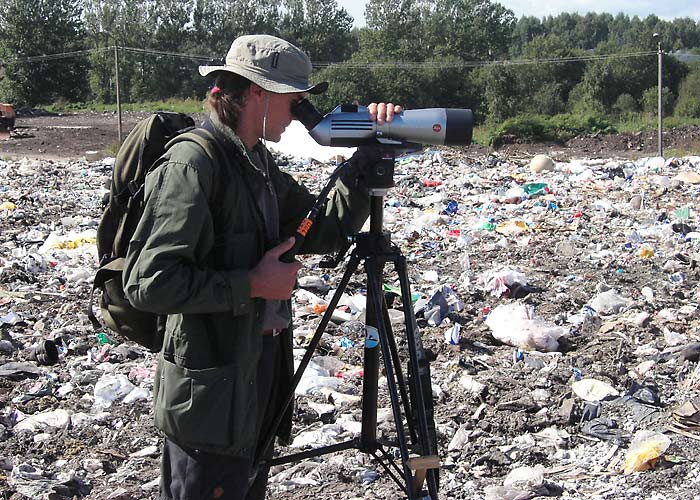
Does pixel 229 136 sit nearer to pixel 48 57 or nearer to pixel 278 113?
pixel 278 113

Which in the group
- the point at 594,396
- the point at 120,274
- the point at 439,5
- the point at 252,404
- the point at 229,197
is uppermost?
the point at 439,5

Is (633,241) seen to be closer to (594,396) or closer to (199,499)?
(594,396)

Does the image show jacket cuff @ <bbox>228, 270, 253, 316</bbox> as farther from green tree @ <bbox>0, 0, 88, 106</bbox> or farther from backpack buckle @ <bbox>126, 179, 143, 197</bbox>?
green tree @ <bbox>0, 0, 88, 106</bbox>

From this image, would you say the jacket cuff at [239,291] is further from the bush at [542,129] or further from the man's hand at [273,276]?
the bush at [542,129]

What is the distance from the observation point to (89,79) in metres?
47.9

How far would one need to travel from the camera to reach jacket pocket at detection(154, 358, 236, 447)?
187cm

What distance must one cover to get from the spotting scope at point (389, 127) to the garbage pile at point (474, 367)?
1569mm

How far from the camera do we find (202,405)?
187cm

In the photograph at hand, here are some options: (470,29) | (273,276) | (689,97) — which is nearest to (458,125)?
(273,276)


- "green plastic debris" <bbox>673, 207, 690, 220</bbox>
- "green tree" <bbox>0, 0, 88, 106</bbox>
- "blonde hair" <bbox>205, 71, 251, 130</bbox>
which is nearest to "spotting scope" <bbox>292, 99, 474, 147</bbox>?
"blonde hair" <bbox>205, 71, 251, 130</bbox>

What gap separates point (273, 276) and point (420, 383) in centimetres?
61

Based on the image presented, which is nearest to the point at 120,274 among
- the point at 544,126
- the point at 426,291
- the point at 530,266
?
the point at 426,291

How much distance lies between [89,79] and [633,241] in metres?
45.2

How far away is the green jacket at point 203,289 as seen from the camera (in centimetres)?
178
